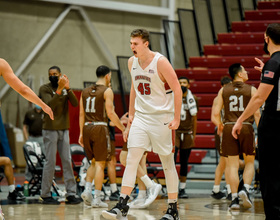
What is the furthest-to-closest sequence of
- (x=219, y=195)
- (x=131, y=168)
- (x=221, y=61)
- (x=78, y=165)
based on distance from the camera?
(x=221, y=61) < (x=78, y=165) < (x=219, y=195) < (x=131, y=168)

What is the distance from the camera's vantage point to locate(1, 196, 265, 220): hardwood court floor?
21.6 feet

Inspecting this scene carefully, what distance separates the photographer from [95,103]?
7.64m

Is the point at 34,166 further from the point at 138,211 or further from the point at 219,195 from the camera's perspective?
the point at 219,195

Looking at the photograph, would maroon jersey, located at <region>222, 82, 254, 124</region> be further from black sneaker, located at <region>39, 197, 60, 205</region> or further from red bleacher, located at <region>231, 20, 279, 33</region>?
red bleacher, located at <region>231, 20, 279, 33</region>

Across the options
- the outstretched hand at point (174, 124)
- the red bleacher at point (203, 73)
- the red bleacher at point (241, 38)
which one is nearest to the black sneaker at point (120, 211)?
the outstretched hand at point (174, 124)

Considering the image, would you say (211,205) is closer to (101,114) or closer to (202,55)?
(101,114)

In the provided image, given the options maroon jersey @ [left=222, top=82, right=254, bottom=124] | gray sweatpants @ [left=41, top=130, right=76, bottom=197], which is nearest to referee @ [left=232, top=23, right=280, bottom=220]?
maroon jersey @ [left=222, top=82, right=254, bottom=124]

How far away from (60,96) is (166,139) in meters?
2.81

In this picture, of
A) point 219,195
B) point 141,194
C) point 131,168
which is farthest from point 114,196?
point 131,168

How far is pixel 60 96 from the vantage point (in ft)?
26.5

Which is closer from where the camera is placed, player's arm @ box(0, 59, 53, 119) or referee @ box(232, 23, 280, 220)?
referee @ box(232, 23, 280, 220)

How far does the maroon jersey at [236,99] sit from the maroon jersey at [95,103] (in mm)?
1732

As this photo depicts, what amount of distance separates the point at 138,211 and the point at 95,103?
1635 millimetres

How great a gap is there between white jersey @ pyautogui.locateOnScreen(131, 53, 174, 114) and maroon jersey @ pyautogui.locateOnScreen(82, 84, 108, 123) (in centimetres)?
189
